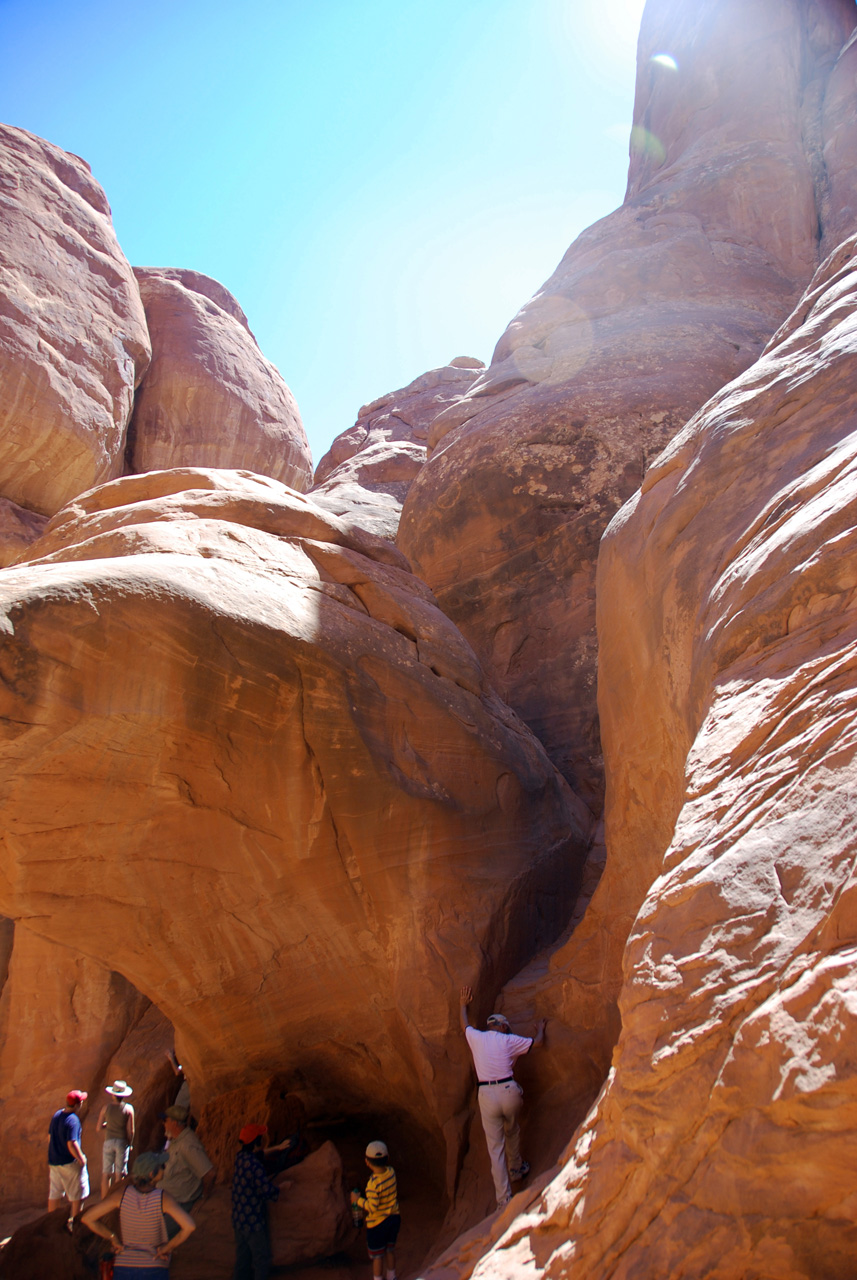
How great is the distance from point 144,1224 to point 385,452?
1699cm

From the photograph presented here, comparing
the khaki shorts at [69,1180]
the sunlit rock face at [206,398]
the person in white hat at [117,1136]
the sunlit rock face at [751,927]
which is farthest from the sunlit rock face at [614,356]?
the sunlit rock face at [206,398]

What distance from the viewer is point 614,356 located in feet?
39.6

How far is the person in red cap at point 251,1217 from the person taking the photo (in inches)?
229

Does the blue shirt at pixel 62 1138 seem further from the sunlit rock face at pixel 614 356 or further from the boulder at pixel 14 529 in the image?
the boulder at pixel 14 529

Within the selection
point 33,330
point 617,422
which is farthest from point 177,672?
point 33,330

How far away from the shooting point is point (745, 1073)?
255 centimetres

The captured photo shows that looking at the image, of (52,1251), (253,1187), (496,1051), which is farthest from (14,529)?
(496,1051)

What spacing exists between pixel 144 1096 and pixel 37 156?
1703 cm

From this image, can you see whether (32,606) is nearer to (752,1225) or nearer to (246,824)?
(246,824)

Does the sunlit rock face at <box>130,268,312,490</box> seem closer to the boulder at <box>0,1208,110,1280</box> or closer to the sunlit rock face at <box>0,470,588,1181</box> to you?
the sunlit rock face at <box>0,470,588,1181</box>

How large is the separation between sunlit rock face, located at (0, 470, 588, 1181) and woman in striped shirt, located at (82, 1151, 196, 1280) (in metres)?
1.68

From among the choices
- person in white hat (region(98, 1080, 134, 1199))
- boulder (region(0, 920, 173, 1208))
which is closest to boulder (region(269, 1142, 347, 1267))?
person in white hat (region(98, 1080, 134, 1199))

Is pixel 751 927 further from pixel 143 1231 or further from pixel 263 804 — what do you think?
pixel 143 1231

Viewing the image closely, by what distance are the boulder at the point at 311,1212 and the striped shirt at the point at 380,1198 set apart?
40.5 inches
